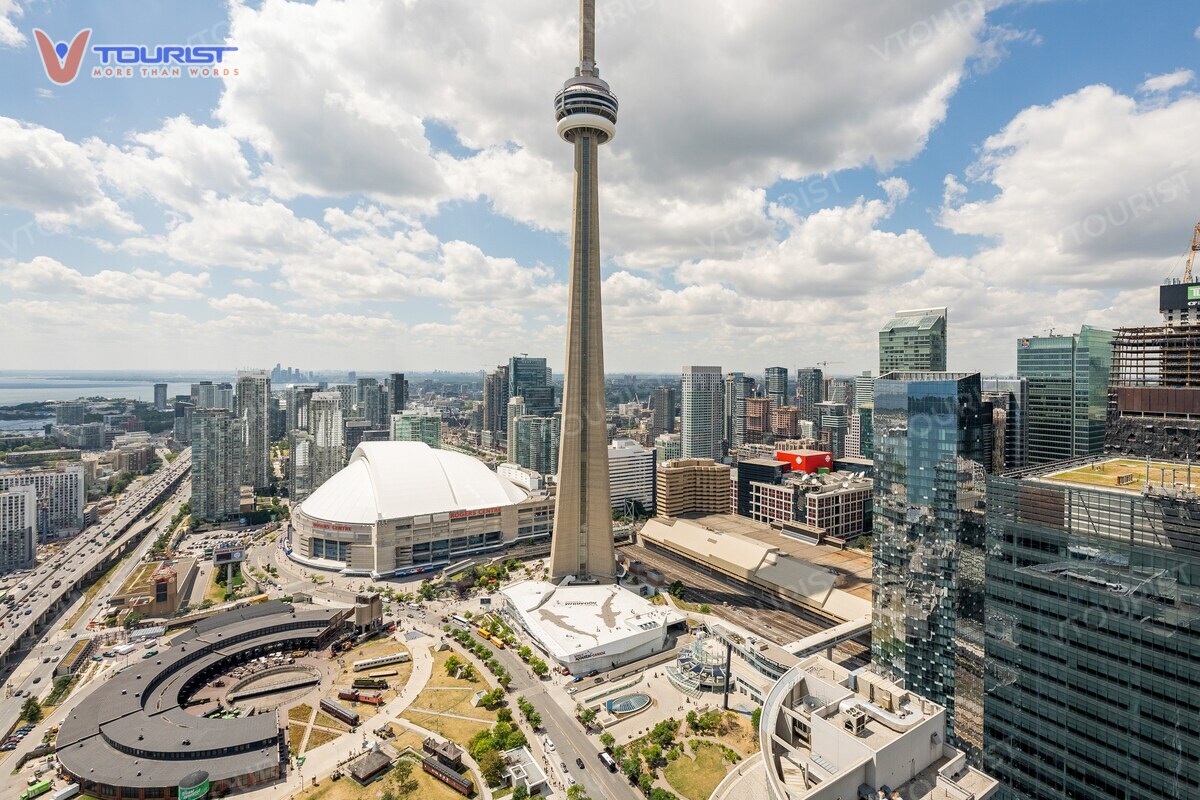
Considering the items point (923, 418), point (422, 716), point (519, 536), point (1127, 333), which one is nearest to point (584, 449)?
point (519, 536)

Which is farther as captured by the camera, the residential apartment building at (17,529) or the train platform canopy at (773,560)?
the residential apartment building at (17,529)

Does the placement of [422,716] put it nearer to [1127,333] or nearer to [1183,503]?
[1183,503]

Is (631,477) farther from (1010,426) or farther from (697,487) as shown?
(1010,426)

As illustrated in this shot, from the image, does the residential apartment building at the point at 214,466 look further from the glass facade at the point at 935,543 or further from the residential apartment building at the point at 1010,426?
the residential apartment building at the point at 1010,426

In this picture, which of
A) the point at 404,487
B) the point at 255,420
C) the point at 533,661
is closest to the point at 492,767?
the point at 533,661

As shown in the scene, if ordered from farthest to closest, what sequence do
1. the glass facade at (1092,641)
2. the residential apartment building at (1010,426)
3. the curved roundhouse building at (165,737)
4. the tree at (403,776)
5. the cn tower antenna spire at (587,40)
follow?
the residential apartment building at (1010,426) < the cn tower antenna spire at (587,40) < the curved roundhouse building at (165,737) < the tree at (403,776) < the glass facade at (1092,641)

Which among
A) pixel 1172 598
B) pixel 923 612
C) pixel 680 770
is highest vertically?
pixel 1172 598

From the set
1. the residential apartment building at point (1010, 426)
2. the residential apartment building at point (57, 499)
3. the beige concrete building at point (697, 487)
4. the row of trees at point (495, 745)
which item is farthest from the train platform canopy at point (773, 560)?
the residential apartment building at point (57, 499)
